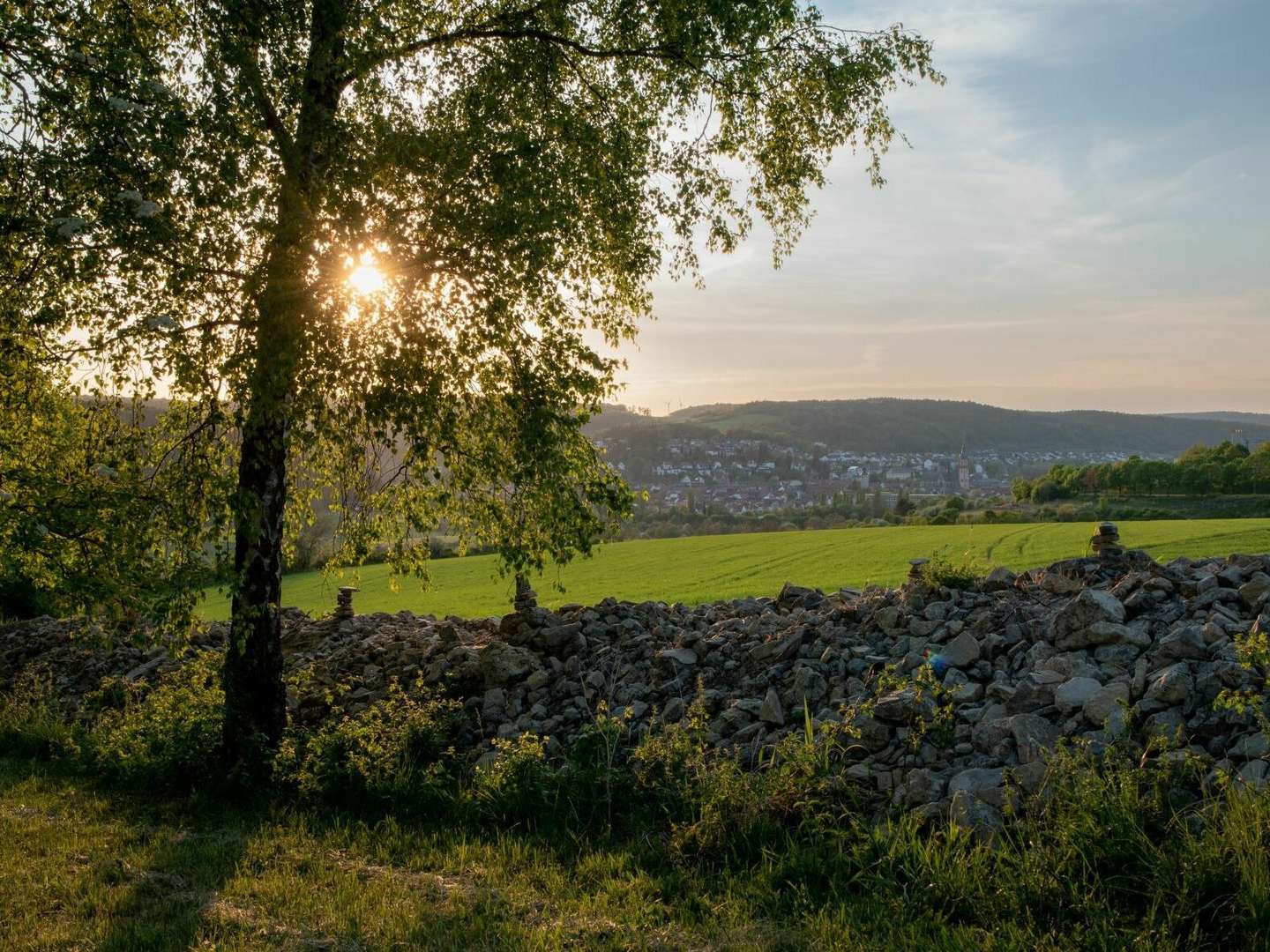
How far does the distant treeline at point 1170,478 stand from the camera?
50625mm

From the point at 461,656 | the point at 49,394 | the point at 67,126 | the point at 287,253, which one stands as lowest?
the point at 461,656

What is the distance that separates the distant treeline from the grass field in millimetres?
24785

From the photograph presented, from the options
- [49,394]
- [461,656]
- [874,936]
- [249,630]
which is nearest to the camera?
[874,936]

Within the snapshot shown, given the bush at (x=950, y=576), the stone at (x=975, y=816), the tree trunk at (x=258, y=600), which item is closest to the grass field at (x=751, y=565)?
the bush at (x=950, y=576)

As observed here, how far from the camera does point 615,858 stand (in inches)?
254

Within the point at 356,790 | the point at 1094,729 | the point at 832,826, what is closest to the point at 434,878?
the point at 356,790

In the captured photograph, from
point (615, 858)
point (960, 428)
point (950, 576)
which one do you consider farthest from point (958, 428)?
point (615, 858)

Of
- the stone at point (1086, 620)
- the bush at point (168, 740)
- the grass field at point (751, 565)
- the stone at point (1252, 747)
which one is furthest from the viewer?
the grass field at point (751, 565)

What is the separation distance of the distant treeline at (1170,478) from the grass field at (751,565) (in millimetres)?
24785

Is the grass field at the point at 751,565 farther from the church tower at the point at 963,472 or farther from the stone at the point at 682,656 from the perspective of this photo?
the church tower at the point at 963,472

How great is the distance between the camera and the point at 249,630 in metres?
8.74

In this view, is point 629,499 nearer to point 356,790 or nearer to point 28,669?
point 356,790

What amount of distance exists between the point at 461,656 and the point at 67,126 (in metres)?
6.91

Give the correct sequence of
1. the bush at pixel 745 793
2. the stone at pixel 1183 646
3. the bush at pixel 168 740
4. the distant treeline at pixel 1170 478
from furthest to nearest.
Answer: the distant treeline at pixel 1170 478, the bush at pixel 168 740, the stone at pixel 1183 646, the bush at pixel 745 793
